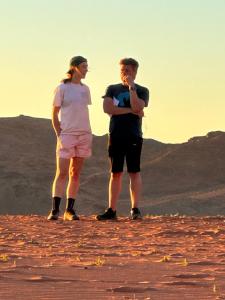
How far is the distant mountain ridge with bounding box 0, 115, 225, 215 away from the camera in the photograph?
27.9 meters

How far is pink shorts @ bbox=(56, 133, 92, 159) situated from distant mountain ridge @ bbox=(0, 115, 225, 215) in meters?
15.3

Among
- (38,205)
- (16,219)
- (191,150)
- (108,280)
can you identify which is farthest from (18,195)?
(108,280)

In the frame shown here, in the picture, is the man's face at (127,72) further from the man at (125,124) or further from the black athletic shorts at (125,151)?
the black athletic shorts at (125,151)

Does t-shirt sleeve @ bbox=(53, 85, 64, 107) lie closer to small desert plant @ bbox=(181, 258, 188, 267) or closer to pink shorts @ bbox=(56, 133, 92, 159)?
pink shorts @ bbox=(56, 133, 92, 159)

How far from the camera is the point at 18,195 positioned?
29969mm

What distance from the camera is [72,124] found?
402 inches

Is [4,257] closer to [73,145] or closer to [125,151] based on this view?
[73,145]

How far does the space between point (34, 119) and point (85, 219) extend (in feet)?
129

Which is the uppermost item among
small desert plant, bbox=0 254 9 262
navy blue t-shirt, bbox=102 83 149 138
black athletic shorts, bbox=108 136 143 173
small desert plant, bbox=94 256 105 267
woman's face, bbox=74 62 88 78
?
woman's face, bbox=74 62 88 78

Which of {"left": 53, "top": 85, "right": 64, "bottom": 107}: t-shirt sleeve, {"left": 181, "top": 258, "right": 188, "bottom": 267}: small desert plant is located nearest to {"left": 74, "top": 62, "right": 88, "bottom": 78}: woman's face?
{"left": 53, "top": 85, "right": 64, "bottom": 107}: t-shirt sleeve

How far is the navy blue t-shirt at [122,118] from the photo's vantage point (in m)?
10.2

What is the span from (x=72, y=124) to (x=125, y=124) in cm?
56

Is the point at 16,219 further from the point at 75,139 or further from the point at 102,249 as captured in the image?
the point at 102,249

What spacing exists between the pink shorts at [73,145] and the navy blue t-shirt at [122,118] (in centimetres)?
29
